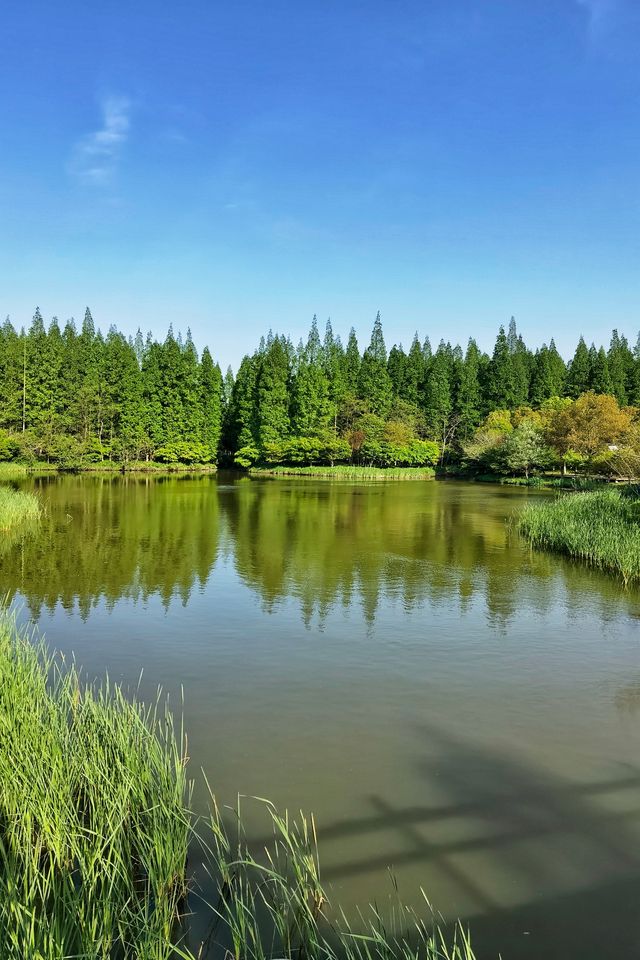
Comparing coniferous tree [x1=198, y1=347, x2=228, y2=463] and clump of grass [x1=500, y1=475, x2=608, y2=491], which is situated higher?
coniferous tree [x1=198, y1=347, x2=228, y2=463]

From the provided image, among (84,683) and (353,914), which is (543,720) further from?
(84,683)

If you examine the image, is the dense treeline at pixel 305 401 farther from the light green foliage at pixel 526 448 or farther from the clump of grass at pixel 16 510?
the clump of grass at pixel 16 510

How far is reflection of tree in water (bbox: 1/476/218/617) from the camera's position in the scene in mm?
10398

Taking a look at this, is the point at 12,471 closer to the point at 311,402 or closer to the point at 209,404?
the point at 209,404

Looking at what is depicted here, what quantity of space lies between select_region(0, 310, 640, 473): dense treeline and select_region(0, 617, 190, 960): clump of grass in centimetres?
3724

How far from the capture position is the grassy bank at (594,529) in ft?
40.3

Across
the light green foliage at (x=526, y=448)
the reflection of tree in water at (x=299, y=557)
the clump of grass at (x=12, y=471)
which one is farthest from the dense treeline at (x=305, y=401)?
the reflection of tree in water at (x=299, y=557)

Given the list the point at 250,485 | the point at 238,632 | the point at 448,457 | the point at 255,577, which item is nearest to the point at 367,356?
the point at 448,457

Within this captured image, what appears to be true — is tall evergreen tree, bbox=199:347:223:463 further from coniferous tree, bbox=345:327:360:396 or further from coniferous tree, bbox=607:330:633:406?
coniferous tree, bbox=607:330:633:406

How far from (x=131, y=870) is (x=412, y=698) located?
3418 mm

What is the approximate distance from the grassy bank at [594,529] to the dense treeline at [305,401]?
72.5 ft

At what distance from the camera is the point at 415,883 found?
3453mm

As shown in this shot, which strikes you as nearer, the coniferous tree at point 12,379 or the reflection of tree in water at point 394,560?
the reflection of tree in water at point 394,560

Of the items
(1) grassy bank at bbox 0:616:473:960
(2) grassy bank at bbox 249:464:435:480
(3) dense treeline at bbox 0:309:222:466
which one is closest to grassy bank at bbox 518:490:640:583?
(1) grassy bank at bbox 0:616:473:960
